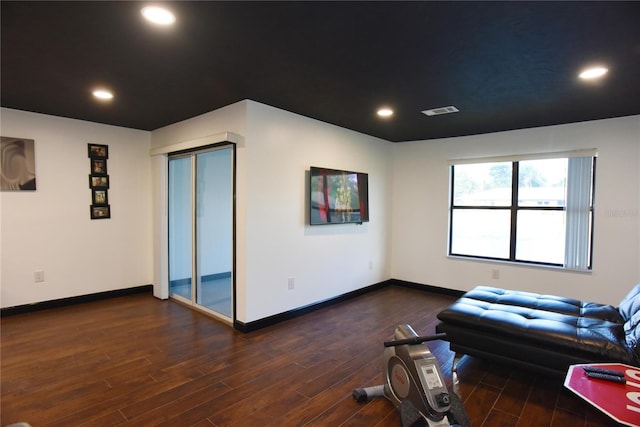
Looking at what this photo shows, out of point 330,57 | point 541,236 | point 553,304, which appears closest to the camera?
point 330,57

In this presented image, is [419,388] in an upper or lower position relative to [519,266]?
lower

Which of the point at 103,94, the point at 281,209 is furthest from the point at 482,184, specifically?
the point at 103,94

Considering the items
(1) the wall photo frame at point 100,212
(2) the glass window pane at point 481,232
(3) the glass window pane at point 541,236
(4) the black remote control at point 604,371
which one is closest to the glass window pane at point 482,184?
(2) the glass window pane at point 481,232

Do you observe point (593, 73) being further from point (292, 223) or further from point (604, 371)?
point (292, 223)

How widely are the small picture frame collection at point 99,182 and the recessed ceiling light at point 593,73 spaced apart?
529 cm

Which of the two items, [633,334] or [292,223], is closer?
[633,334]

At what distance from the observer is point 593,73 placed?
2.58m

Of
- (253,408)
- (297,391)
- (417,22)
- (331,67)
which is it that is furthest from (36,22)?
(297,391)

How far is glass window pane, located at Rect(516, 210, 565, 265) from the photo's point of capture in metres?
4.23

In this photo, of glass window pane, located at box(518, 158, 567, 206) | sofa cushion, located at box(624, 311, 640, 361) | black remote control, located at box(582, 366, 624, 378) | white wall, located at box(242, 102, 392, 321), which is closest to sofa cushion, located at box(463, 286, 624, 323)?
sofa cushion, located at box(624, 311, 640, 361)

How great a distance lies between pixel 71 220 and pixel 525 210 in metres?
5.89

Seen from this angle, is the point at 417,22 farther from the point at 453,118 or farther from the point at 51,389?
the point at 51,389

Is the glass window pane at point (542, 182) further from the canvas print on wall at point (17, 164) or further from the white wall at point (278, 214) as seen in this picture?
the canvas print on wall at point (17, 164)

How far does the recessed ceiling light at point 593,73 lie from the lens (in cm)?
→ 251
